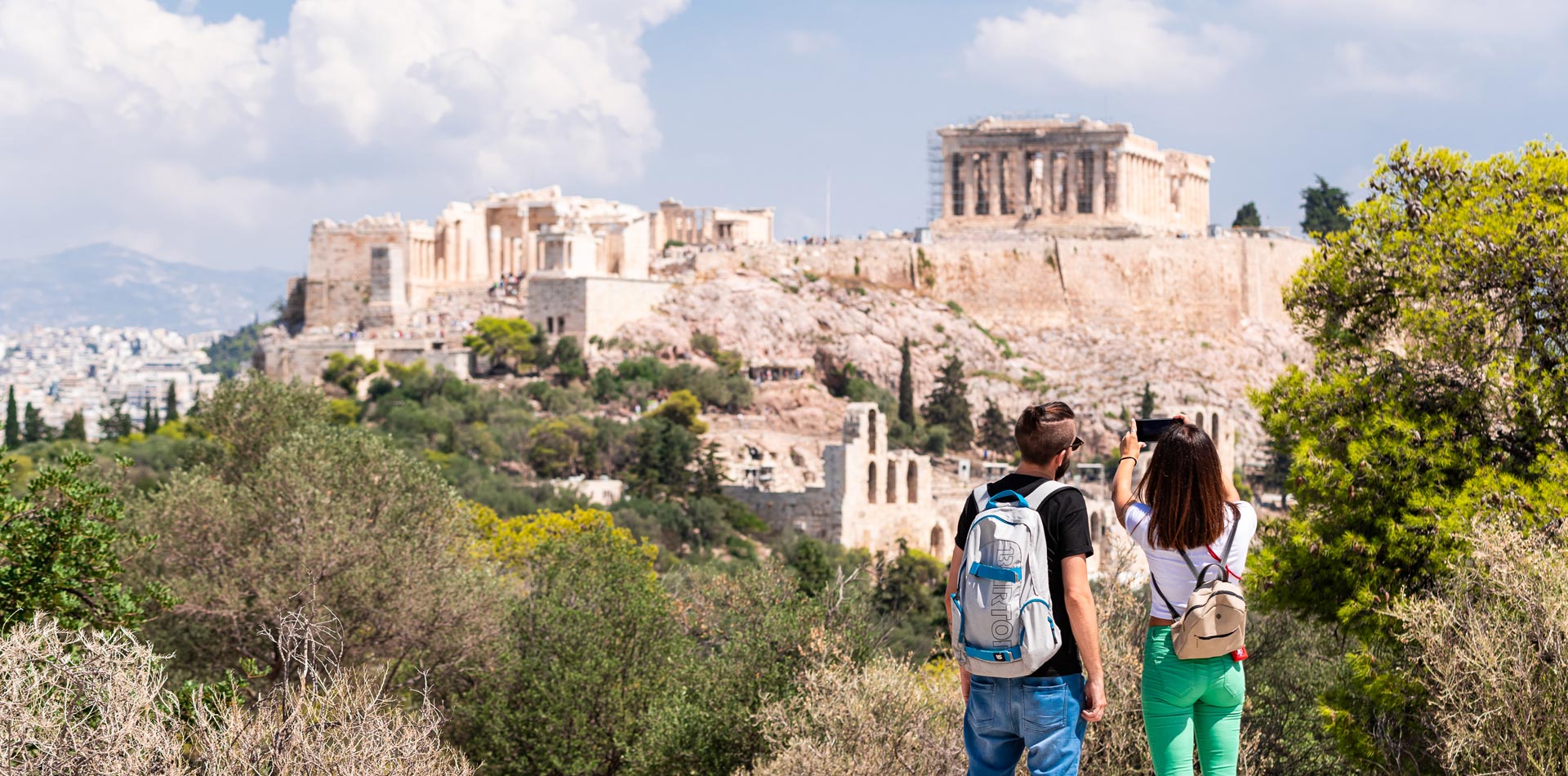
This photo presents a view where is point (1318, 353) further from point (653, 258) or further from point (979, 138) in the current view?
point (979, 138)

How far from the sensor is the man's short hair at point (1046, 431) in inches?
238

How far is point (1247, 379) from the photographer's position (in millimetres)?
65938

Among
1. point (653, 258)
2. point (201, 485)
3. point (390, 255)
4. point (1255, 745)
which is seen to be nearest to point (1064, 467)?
point (1255, 745)

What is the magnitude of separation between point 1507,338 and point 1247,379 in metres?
54.9

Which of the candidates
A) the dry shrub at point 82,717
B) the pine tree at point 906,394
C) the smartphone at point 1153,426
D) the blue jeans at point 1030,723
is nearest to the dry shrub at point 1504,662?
the smartphone at point 1153,426

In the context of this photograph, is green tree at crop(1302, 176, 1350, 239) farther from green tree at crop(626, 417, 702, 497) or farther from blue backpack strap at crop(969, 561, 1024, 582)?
blue backpack strap at crop(969, 561, 1024, 582)

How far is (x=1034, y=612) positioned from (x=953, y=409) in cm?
5110

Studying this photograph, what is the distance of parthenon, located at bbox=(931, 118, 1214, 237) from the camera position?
70.6 m

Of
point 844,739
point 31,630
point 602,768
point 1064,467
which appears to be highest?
point 1064,467

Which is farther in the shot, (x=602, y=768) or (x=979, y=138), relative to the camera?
(x=979, y=138)

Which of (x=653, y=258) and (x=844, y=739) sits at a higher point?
(x=653, y=258)

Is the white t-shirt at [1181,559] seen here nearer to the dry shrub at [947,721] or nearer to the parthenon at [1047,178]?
the dry shrub at [947,721]

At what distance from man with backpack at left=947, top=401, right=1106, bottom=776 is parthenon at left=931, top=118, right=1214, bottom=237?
65.2 meters

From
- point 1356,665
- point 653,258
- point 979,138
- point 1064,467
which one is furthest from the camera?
point 979,138
